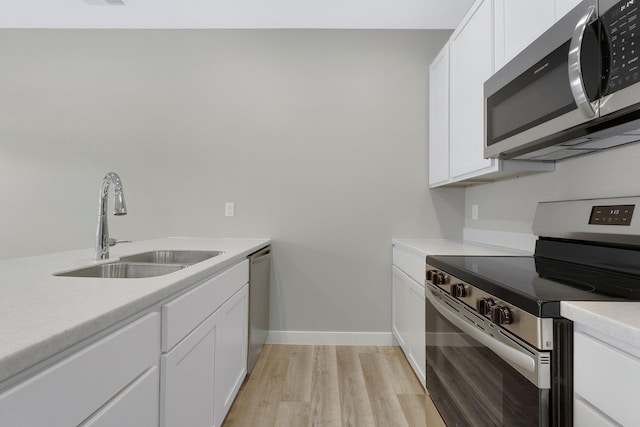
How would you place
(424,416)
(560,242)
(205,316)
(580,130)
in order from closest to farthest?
(580,130) < (205,316) < (560,242) < (424,416)

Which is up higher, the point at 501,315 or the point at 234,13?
the point at 234,13

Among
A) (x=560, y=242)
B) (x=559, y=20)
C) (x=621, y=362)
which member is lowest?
(x=621, y=362)

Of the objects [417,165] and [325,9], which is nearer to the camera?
[325,9]

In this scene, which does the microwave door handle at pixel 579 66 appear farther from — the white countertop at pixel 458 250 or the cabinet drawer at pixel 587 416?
the white countertop at pixel 458 250

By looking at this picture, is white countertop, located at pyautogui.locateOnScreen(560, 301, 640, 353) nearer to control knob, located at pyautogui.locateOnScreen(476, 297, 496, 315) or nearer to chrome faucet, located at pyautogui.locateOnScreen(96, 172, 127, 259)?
control knob, located at pyautogui.locateOnScreen(476, 297, 496, 315)

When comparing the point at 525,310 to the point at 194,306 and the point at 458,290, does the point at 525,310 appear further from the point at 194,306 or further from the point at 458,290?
the point at 194,306

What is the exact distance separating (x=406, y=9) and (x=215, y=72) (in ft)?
5.25

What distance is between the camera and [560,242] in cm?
153

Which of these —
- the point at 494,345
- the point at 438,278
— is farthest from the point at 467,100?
the point at 494,345

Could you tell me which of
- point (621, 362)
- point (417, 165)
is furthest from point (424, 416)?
point (417, 165)

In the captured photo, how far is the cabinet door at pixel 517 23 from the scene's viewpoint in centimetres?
136

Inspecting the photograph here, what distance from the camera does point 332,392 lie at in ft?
6.69

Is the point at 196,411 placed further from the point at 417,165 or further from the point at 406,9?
the point at 406,9

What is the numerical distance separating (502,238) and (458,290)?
1.13m
